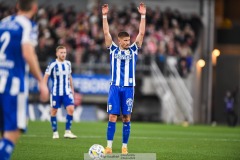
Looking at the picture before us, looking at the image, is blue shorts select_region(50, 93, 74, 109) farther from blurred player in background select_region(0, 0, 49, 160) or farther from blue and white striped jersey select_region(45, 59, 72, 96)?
blurred player in background select_region(0, 0, 49, 160)

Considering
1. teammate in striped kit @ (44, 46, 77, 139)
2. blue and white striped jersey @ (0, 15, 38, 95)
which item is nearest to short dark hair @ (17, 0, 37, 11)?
blue and white striped jersey @ (0, 15, 38, 95)

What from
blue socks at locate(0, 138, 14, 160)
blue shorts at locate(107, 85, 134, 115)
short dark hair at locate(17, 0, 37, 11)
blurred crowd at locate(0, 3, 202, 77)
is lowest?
blue socks at locate(0, 138, 14, 160)

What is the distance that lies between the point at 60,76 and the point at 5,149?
31.0ft

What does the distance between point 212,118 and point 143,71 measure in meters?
7.69

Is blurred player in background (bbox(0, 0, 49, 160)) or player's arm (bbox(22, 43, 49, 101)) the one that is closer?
player's arm (bbox(22, 43, 49, 101))

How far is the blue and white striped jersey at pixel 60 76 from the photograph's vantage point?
17641mm

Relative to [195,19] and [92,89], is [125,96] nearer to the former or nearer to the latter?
[92,89]

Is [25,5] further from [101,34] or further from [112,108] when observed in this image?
[101,34]

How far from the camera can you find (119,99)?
13047 mm

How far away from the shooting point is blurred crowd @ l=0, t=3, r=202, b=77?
30703 mm

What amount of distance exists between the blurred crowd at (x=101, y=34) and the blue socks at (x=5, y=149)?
71.3 feet

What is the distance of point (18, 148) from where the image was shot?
13.9 meters

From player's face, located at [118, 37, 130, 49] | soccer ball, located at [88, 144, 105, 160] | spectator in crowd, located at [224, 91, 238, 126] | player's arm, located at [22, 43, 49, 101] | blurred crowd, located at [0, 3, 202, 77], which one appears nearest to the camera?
player's arm, located at [22, 43, 49, 101]

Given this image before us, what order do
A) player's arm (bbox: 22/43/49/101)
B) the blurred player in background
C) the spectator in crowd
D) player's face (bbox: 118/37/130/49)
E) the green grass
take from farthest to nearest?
the spectator in crowd → player's face (bbox: 118/37/130/49) → the green grass → the blurred player in background → player's arm (bbox: 22/43/49/101)
